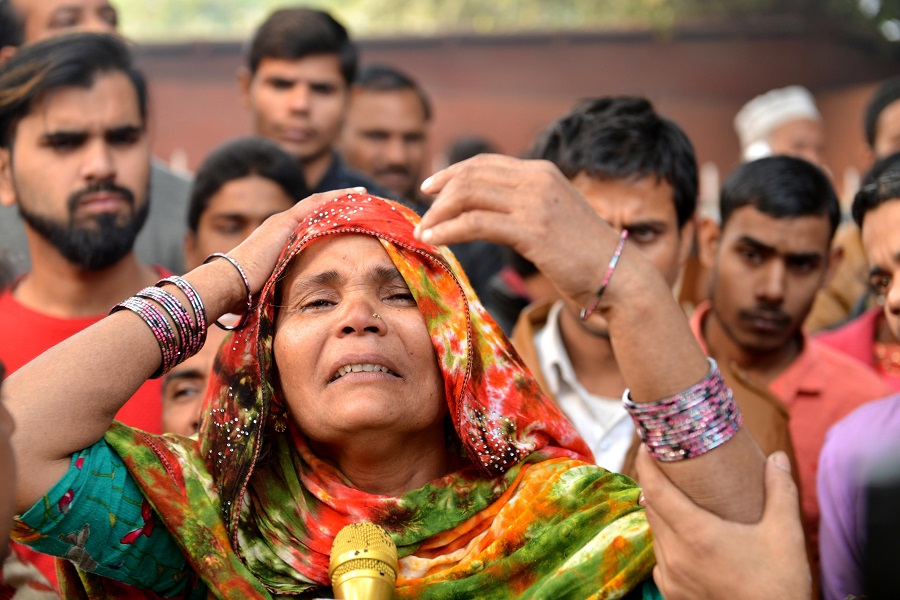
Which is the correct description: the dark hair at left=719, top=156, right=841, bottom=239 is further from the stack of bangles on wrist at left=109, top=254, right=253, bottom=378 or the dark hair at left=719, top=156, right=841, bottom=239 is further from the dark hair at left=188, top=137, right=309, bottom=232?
the stack of bangles on wrist at left=109, top=254, right=253, bottom=378

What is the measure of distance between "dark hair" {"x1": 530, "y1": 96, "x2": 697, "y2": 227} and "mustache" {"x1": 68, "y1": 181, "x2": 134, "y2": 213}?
1664mm

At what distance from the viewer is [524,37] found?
16094mm

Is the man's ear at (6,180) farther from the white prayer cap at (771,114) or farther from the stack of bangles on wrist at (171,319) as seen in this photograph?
the white prayer cap at (771,114)

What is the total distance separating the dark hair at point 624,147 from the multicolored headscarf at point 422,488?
139cm

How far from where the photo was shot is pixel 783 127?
8.30 meters

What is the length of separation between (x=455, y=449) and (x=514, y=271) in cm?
307

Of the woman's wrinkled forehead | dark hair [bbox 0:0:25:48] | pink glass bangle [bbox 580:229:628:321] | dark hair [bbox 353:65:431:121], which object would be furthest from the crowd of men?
dark hair [bbox 353:65:431:121]

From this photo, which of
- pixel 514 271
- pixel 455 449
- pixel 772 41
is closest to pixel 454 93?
pixel 772 41

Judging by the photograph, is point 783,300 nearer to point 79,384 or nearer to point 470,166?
point 470,166

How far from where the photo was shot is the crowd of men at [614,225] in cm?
374

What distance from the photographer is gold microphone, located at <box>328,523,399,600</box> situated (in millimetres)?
2357

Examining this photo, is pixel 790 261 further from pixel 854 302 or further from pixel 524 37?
pixel 524 37

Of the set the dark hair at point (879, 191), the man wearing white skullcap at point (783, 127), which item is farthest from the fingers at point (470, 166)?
the man wearing white skullcap at point (783, 127)

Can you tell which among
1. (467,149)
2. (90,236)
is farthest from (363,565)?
(467,149)
